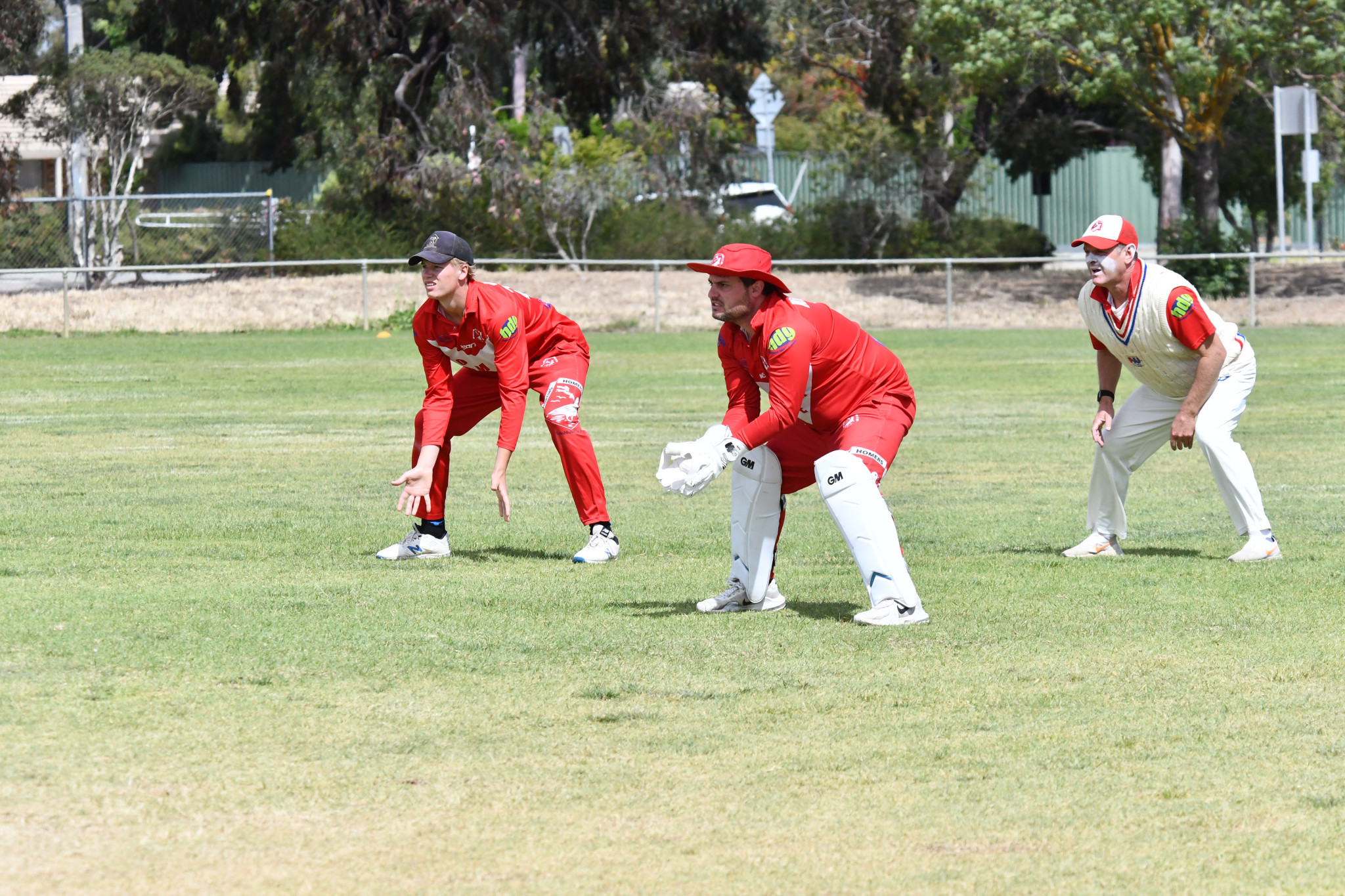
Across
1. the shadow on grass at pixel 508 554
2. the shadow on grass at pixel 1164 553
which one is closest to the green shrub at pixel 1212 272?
the shadow on grass at pixel 1164 553

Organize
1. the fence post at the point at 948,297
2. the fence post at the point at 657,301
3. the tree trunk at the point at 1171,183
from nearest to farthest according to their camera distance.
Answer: the fence post at the point at 657,301 < the fence post at the point at 948,297 < the tree trunk at the point at 1171,183

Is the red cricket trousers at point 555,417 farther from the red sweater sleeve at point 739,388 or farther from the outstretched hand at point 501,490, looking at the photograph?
the red sweater sleeve at point 739,388

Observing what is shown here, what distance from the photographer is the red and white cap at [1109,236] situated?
888cm

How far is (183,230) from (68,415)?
61.4ft

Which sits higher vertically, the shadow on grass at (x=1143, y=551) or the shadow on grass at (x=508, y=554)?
the shadow on grass at (x=508, y=554)

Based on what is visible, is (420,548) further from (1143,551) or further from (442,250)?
(1143,551)

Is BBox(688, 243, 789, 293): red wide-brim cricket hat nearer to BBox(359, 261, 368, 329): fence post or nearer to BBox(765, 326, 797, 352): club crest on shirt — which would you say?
BBox(765, 326, 797, 352): club crest on shirt

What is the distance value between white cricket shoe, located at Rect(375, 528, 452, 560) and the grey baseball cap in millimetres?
1559

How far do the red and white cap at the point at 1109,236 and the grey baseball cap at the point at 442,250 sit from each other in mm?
3032

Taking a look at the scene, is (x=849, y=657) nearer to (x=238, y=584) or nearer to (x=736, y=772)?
(x=736, y=772)

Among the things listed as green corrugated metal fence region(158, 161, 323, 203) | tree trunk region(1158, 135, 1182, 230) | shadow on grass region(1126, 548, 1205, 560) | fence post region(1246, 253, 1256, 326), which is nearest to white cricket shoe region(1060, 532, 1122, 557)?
shadow on grass region(1126, 548, 1205, 560)

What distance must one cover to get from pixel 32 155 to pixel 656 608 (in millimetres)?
44509

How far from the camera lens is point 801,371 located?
7.29 meters

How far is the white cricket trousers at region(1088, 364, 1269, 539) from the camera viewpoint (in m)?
9.32
